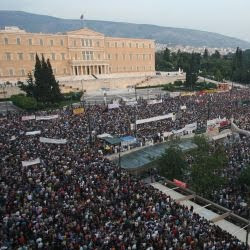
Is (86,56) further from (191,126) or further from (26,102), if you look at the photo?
(191,126)

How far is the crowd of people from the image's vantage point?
1441 centimetres

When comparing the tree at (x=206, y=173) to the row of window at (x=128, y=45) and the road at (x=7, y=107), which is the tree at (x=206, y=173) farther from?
the row of window at (x=128, y=45)

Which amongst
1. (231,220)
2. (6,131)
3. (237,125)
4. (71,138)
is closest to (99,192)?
(231,220)

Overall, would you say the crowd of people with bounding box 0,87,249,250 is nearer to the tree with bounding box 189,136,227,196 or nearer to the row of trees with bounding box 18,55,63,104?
the tree with bounding box 189,136,227,196

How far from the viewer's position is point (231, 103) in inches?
1978

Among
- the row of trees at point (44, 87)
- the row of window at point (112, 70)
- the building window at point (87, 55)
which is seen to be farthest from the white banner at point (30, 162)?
the building window at point (87, 55)

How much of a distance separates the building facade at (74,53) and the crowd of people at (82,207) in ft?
149

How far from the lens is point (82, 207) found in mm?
16969

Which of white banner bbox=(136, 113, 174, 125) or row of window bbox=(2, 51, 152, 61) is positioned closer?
white banner bbox=(136, 113, 174, 125)

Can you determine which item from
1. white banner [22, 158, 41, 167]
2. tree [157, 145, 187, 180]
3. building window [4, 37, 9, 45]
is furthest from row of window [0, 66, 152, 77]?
tree [157, 145, 187, 180]

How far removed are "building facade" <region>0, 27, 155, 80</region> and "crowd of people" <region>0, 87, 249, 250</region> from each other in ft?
149

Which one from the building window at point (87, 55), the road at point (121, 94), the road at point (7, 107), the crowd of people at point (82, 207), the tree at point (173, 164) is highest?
the building window at point (87, 55)

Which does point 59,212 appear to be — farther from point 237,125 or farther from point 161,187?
point 237,125

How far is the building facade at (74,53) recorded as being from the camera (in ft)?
231
